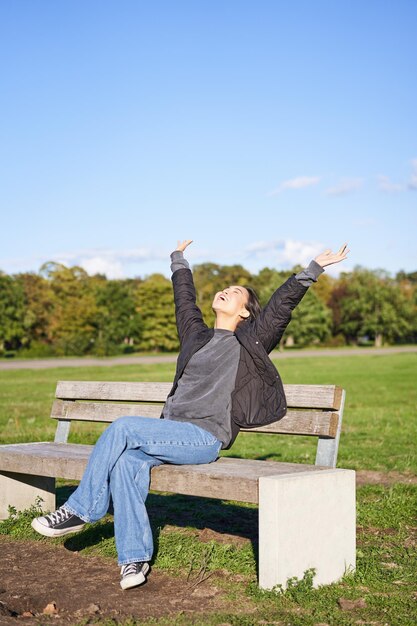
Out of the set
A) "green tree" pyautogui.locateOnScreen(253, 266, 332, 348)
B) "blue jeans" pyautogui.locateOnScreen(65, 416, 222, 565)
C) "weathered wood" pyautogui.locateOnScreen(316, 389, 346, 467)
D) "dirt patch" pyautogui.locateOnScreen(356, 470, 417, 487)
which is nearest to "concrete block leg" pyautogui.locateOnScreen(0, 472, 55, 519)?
"blue jeans" pyautogui.locateOnScreen(65, 416, 222, 565)

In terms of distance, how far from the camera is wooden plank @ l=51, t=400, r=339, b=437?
4719 mm

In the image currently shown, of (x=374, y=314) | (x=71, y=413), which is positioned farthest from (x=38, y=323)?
(x=71, y=413)

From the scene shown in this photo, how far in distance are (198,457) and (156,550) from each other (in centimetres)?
79

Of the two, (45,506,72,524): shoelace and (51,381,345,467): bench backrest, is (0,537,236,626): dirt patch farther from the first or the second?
(51,381,345,467): bench backrest

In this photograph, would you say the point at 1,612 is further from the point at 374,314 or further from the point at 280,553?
the point at 374,314

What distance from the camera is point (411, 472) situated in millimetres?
7883

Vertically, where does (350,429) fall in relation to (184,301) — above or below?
below

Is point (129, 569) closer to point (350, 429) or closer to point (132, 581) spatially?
point (132, 581)

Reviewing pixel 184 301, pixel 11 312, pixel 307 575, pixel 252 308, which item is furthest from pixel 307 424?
pixel 11 312

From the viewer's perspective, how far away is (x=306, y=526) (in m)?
4.11

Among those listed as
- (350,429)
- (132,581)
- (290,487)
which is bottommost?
(350,429)

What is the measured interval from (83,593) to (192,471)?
0.82m

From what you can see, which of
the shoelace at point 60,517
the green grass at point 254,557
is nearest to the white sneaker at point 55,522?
the shoelace at point 60,517

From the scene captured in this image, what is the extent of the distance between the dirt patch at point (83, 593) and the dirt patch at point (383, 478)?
3299mm
